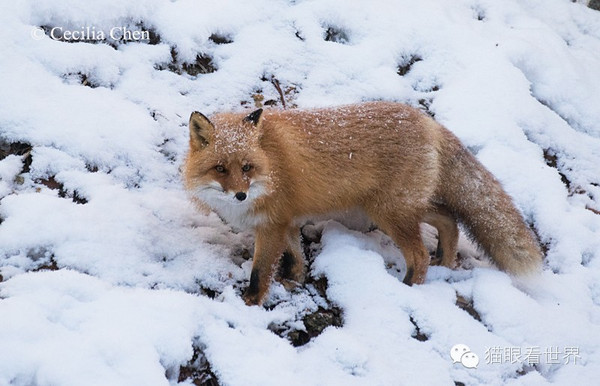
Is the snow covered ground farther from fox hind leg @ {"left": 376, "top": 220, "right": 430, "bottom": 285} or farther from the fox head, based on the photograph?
the fox head

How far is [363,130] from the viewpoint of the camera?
4.02 m

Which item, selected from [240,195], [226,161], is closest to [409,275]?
[240,195]

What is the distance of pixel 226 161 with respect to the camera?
3502mm

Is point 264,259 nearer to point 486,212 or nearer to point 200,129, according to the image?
point 200,129

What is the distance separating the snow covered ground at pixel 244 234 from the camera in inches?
115

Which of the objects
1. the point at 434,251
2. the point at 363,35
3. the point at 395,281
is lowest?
the point at 434,251

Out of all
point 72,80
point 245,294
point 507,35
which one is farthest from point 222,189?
point 507,35

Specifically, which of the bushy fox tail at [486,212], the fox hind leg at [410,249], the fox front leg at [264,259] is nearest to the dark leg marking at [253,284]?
the fox front leg at [264,259]

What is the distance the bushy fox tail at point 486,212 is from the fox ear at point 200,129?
5.98 ft

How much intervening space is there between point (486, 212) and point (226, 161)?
6.71 feet

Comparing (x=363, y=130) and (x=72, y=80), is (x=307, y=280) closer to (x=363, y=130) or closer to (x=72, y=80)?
(x=363, y=130)

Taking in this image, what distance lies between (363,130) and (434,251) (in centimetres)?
139

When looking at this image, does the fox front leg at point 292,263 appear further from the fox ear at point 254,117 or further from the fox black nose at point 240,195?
the fox ear at point 254,117

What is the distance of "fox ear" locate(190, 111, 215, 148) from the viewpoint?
11.6ft
